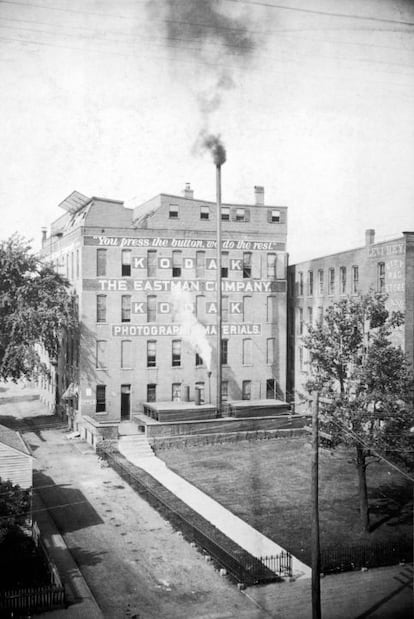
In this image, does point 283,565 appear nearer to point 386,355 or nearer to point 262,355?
point 386,355

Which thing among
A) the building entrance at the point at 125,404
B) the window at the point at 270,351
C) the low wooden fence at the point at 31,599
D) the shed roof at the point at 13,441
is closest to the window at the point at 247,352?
the window at the point at 270,351

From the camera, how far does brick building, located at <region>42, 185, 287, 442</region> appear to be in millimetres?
42750

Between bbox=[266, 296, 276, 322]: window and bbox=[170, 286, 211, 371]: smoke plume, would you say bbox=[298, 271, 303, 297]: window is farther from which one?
bbox=[170, 286, 211, 371]: smoke plume

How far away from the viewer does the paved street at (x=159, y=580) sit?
17703mm

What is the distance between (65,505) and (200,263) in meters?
22.1

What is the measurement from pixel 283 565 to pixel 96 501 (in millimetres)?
10427

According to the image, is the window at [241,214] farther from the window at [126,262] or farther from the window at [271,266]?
the window at [126,262]

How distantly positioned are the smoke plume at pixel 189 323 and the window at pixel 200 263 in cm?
174

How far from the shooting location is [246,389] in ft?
150

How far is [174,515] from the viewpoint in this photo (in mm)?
24969

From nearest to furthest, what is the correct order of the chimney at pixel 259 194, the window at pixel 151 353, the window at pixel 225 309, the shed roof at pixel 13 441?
→ the shed roof at pixel 13 441, the window at pixel 151 353, the window at pixel 225 309, the chimney at pixel 259 194

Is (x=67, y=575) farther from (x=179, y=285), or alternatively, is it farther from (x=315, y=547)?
(x=179, y=285)

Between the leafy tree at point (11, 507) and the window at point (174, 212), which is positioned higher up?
the window at point (174, 212)

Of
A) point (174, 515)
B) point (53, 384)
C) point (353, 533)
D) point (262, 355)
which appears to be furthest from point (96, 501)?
point (53, 384)
